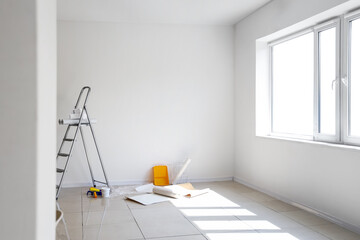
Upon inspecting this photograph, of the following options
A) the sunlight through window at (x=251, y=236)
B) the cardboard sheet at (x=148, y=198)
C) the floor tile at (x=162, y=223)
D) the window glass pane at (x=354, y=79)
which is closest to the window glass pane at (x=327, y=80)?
the window glass pane at (x=354, y=79)

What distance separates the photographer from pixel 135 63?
5770 mm

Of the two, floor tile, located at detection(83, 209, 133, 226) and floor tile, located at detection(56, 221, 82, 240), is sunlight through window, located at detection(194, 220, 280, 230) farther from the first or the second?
floor tile, located at detection(56, 221, 82, 240)

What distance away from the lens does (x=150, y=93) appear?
19.1 feet

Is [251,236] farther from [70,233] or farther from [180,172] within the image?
[180,172]

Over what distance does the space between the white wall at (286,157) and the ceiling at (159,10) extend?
314 millimetres

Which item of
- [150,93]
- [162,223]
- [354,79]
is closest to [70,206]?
[162,223]

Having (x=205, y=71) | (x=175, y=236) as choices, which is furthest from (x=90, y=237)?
(x=205, y=71)

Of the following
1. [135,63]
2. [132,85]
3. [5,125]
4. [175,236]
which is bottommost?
[175,236]

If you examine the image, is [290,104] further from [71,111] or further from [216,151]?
[71,111]

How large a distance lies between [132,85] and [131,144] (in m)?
0.95

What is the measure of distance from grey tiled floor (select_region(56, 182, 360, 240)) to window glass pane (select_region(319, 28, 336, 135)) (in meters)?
1.06

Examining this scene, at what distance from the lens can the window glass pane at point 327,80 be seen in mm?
3992

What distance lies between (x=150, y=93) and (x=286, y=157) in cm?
241

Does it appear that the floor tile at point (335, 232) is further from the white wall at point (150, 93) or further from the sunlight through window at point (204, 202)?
the white wall at point (150, 93)
